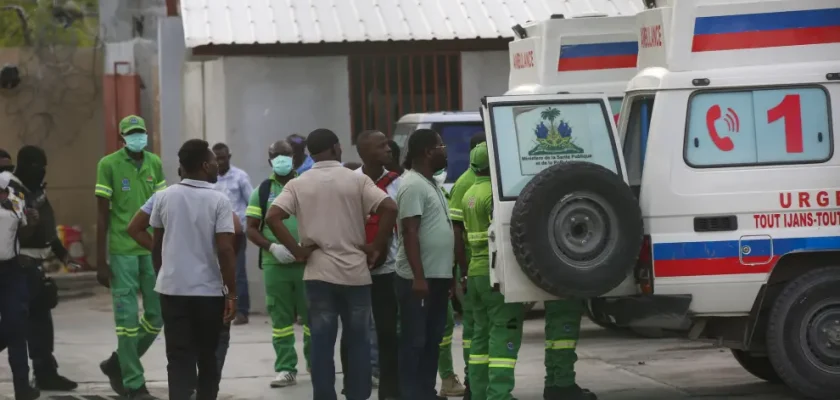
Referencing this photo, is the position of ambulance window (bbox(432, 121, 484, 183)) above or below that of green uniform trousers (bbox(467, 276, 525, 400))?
above

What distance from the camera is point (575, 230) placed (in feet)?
29.3

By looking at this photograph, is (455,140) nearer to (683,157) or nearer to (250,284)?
(250,284)

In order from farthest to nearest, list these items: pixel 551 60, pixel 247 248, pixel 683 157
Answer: pixel 247 248 → pixel 551 60 → pixel 683 157

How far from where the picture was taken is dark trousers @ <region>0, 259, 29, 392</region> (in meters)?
9.92

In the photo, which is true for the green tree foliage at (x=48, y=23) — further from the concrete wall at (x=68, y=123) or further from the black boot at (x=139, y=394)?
the black boot at (x=139, y=394)

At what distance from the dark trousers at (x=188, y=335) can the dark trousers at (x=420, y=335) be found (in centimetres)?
119

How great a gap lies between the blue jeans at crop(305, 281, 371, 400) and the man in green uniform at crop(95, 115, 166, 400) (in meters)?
2.05

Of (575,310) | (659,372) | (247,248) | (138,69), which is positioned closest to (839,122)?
(575,310)

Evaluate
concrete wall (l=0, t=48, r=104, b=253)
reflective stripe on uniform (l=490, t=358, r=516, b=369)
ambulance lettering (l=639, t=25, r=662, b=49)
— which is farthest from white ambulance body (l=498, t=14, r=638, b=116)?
concrete wall (l=0, t=48, r=104, b=253)

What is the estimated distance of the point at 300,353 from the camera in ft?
42.6

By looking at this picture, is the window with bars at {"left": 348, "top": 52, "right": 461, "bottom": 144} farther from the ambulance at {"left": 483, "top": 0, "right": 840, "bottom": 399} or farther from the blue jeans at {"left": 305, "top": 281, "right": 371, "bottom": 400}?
the blue jeans at {"left": 305, "top": 281, "right": 371, "bottom": 400}

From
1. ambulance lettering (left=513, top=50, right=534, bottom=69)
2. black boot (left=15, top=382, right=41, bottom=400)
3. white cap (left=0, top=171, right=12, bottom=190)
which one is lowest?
black boot (left=15, top=382, right=41, bottom=400)

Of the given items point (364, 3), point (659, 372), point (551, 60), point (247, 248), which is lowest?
point (659, 372)

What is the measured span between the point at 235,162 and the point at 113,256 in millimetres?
5675
